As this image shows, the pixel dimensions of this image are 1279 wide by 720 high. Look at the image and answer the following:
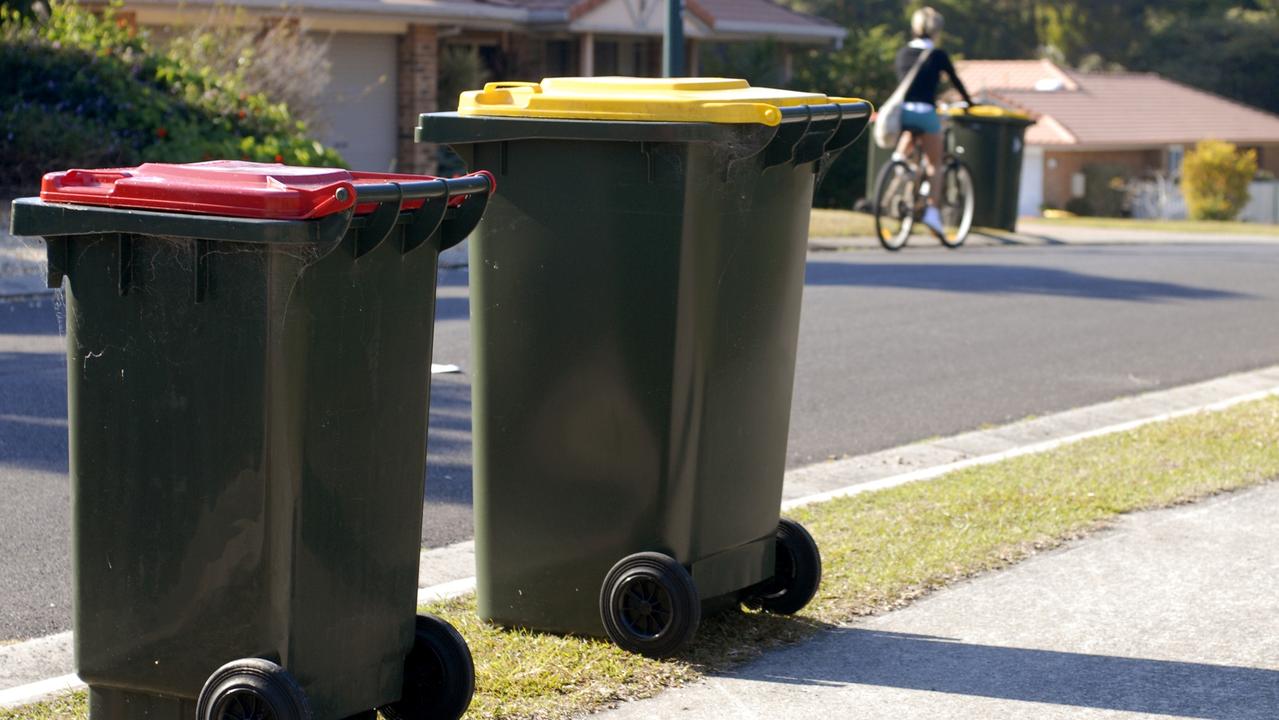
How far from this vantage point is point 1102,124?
5503 cm

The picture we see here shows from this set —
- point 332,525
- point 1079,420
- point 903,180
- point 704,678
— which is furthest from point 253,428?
point 903,180

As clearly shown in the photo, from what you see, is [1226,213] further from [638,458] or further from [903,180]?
[638,458]

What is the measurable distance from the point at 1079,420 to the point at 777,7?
24.7 meters

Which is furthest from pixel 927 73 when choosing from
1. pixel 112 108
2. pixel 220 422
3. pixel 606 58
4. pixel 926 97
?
pixel 606 58

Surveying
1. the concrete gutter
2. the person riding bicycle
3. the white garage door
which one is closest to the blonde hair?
the person riding bicycle

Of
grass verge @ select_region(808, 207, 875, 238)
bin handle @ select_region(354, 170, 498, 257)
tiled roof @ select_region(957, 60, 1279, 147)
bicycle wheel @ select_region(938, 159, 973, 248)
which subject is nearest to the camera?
bin handle @ select_region(354, 170, 498, 257)

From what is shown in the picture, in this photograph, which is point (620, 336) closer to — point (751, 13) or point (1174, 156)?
point (751, 13)

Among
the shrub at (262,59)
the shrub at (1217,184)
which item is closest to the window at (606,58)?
the shrub at (262,59)

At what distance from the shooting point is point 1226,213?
4159 centimetres

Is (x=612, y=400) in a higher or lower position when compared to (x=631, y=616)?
higher

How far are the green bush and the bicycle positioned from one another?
17.7 ft

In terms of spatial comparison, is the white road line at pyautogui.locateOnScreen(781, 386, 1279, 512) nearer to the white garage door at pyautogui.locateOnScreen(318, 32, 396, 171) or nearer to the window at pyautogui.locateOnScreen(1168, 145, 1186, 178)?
the white garage door at pyautogui.locateOnScreen(318, 32, 396, 171)

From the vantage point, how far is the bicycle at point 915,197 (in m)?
15.2

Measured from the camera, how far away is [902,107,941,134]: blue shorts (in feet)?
49.8
